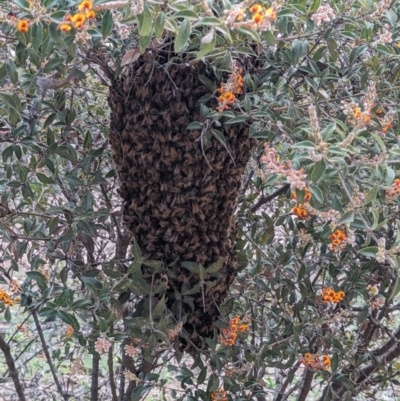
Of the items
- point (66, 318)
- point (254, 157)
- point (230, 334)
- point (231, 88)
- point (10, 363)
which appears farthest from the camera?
point (10, 363)

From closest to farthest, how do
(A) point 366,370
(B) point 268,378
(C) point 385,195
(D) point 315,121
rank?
(D) point 315,121
(C) point 385,195
(A) point 366,370
(B) point 268,378

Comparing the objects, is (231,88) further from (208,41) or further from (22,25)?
(22,25)

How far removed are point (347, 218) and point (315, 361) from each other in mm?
563

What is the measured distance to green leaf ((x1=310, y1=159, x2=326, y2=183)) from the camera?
2.61ft

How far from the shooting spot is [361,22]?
3.54 feet

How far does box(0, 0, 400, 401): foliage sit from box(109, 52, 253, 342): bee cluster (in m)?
0.03

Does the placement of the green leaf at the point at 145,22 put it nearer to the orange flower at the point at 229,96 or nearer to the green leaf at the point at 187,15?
the green leaf at the point at 187,15

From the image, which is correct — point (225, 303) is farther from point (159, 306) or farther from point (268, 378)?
point (268, 378)

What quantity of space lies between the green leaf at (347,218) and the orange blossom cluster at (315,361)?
54 centimetres

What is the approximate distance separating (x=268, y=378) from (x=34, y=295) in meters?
1.41

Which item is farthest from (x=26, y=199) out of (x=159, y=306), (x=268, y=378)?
(x=268, y=378)

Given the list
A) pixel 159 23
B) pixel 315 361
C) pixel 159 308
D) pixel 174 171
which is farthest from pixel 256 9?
pixel 315 361

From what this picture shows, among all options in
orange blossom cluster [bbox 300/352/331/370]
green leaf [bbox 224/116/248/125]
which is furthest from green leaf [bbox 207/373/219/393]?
green leaf [bbox 224/116/248/125]

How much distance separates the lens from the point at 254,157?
1.44 m
